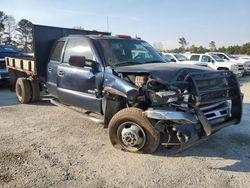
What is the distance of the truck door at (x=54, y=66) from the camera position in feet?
22.8

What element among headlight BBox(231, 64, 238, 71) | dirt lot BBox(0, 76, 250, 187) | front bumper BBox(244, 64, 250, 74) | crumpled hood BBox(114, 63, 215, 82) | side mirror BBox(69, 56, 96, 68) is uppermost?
side mirror BBox(69, 56, 96, 68)

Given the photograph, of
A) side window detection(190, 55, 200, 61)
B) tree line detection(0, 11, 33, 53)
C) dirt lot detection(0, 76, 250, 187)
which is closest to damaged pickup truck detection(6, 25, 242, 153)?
dirt lot detection(0, 76, 250, 187)

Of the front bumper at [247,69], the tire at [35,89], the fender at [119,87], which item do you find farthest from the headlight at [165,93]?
the front bumper at [247,69]

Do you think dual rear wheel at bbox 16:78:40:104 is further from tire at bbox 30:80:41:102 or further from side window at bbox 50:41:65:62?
side window at bbox 50:41:65:62

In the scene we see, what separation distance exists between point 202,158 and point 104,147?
1613 mm

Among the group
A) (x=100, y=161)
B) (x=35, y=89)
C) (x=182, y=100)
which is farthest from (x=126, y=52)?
(x=35, y=89)

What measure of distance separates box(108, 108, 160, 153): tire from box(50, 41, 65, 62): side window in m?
2.67

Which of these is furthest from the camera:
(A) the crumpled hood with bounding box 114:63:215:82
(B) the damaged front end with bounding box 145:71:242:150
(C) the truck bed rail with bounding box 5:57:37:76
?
(C) the truck bed rail with bounding box 5:57:37:76

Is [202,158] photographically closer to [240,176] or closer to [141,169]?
[240,176]

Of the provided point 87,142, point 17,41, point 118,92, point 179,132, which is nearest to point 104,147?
point 87,142

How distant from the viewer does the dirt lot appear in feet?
13.1

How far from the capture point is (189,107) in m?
4.50

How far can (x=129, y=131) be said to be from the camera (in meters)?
4.82

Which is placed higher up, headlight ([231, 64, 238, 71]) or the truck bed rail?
the truck bed rail
